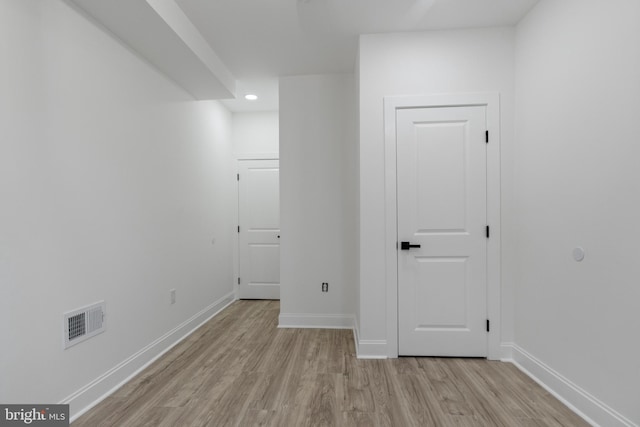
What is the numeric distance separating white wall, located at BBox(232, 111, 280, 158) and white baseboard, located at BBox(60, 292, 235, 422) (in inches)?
92.1

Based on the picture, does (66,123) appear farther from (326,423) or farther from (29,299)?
(326,423)

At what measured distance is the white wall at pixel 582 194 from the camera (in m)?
1.53

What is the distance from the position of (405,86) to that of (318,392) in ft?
7.99

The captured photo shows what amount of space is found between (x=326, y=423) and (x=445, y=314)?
4.35ft

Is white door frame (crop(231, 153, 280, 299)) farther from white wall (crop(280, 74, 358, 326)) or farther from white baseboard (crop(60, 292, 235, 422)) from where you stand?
white wall (crop(280, 74, 358, 326))

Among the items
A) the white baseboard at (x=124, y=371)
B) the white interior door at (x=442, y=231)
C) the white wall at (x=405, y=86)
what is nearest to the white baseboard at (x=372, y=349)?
the white wall at (x=405, y=86)

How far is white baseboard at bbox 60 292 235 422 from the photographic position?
1.81 metres

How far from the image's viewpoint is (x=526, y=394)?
1.97 metres

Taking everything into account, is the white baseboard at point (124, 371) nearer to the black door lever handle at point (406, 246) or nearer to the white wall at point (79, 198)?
the white wall at point (79, 198)

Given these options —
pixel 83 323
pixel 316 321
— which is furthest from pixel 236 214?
pixel 83 323

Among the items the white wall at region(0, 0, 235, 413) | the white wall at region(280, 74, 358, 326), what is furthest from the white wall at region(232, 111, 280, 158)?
the white wall at region(0, 0, 235, 413)

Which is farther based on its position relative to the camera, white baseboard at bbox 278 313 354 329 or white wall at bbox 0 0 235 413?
white baseboard at bbox 278 313 354 329

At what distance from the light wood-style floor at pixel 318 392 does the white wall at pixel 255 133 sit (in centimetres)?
272

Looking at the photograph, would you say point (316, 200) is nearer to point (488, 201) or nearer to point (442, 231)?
point (442, 231)
